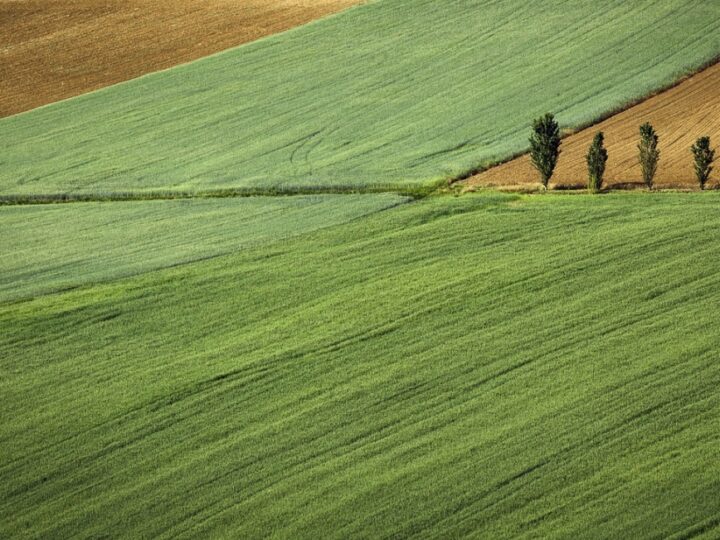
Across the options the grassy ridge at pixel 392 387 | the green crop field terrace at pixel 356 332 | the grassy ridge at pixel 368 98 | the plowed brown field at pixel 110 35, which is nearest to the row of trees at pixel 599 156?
the green crop field terrace at pixel 356 332

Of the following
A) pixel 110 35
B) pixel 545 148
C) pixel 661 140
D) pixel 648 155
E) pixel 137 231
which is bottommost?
pixel 648 155

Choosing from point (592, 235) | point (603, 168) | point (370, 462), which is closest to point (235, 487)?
point (370, 462)

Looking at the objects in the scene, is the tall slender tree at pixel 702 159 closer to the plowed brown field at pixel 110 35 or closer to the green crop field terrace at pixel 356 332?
the green crop field terrace at pixel 356 332

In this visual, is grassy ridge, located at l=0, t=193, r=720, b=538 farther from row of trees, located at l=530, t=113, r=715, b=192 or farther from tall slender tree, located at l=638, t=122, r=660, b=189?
tall slender tree, located at l=638, t=122, r=660, b=189

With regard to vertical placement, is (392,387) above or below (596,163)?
below

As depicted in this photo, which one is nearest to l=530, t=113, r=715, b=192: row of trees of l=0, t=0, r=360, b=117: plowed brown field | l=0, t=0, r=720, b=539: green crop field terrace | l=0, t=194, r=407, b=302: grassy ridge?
l=0, t=0, r=720, b=539: green crop field terrace

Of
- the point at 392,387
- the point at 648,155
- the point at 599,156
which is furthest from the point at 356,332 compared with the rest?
the point at 648,155

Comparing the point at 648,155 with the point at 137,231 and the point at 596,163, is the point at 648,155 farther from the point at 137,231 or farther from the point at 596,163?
the point at 137,231
